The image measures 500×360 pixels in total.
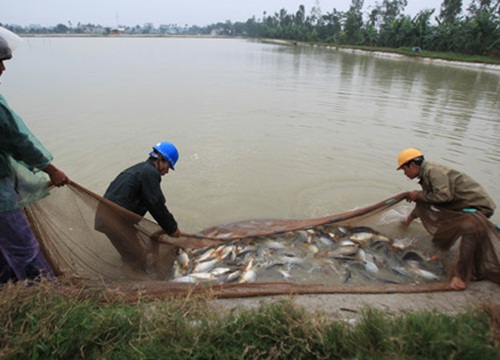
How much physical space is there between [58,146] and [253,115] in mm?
7277

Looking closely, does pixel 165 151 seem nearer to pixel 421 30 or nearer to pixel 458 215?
pixel 458 215

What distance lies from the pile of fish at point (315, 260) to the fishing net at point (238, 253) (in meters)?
0.01

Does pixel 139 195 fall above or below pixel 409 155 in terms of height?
below

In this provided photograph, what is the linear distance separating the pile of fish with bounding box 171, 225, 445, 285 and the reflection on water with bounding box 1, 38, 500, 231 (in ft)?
5.87

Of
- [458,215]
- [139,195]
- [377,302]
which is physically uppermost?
[139,195]

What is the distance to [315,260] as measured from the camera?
456cm

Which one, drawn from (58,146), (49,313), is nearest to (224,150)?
(58,146)

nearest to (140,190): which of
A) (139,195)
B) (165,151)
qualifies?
(139,195)

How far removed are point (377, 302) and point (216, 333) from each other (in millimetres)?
1659

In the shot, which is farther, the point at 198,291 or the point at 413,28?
the point at 413,28

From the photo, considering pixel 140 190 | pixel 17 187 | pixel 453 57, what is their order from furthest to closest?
pixel 453 57 → pixel 140 190 → pixel 17 187

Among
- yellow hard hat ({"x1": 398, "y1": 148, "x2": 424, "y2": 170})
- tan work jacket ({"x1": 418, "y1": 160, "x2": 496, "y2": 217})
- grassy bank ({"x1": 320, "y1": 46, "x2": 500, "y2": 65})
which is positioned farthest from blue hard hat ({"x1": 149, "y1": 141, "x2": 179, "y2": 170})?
grassy bank ({"x1": 320, "y1": 46, "x2": 500, "y2": 65})

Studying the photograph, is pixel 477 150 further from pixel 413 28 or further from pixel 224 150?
pixel 413 28

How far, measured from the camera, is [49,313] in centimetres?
262
